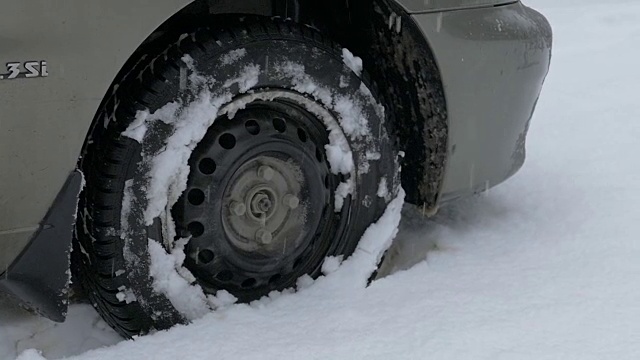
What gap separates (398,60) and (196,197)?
875 mm

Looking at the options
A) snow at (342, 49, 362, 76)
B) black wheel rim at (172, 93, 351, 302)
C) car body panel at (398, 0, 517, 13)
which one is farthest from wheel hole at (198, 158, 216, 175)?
car body panel at (398, 0, 517, 13)

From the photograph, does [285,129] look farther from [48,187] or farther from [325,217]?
[48,187]

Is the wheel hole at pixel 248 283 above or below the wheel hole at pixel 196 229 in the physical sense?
below

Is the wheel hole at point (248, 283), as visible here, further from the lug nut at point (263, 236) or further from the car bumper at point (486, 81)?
the car bumper at point (486, 81)

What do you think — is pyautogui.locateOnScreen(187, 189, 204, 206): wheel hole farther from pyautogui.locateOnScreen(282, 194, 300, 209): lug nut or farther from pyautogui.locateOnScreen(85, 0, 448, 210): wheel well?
pyautogui.locateOnScreen(85, 0, 448, 210): wheel well

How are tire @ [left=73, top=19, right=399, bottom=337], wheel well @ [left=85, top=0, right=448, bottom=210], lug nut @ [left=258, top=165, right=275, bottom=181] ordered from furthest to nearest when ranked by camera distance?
wheel well @ [left=85, top=0, right=448, bottom=210], lug nut @ [left=258, top=165, right=275, bottom=181], tire @ [left=73, top=19, right=399, bottom=337]

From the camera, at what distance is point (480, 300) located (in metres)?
2.63

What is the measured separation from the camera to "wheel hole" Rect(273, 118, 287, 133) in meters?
2.53

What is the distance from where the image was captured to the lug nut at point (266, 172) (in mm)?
2514

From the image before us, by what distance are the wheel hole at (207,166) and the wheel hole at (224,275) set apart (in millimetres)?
321

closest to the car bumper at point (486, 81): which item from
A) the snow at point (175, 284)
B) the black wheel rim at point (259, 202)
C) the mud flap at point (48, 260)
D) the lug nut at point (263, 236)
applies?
the black wheel rim at point (259, 202)

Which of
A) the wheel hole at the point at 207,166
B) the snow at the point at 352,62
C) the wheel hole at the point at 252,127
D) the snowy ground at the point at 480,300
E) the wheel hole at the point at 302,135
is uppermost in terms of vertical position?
the snow at the point at 352,62

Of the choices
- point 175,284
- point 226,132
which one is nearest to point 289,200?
point 226,132

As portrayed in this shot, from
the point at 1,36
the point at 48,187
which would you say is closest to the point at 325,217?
the point at 48,187
